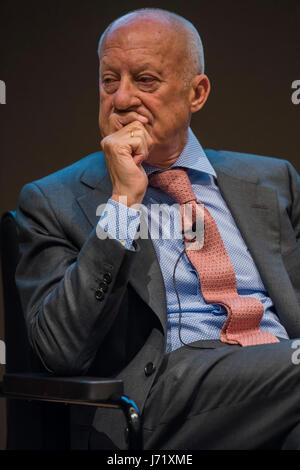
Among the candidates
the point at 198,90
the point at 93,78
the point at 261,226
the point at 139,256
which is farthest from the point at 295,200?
the point at 93,78

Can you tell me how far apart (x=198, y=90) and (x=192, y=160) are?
9.2 inches

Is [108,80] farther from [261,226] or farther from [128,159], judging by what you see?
[261,226]

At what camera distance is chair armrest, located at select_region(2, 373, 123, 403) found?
1618mm

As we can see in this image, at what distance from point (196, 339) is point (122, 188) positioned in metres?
0.47

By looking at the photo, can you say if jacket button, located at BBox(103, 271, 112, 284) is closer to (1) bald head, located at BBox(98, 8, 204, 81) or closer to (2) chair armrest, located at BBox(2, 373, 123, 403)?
(2) chair armrest, located at BBox(2, 373, 123, 403)

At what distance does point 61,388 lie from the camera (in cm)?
168

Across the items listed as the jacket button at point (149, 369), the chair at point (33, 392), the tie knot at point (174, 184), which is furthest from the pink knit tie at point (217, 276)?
the chair at point (33, 392)

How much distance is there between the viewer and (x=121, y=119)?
7.07 ft

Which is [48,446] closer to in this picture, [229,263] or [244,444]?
[244,444]

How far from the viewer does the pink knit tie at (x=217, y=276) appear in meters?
2.02

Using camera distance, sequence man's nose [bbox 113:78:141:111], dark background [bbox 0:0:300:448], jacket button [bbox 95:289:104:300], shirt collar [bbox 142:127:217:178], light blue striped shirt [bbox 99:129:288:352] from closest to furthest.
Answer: jacket button [bbox 95:289:104:300] < light blue striped shirt [bbox 99:129:288:352] < man's nose [bbox 113:78:141:111] < shirt collar [bbox 142:127:217:178] < dark background [bbox 0:0:300:448]

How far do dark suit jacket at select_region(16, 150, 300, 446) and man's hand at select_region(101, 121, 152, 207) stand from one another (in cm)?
14

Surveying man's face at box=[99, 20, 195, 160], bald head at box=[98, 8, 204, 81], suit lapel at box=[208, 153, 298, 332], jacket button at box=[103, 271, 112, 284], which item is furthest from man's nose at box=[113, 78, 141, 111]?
Answer: jacket button at box=[103, 271, 112, 284]
